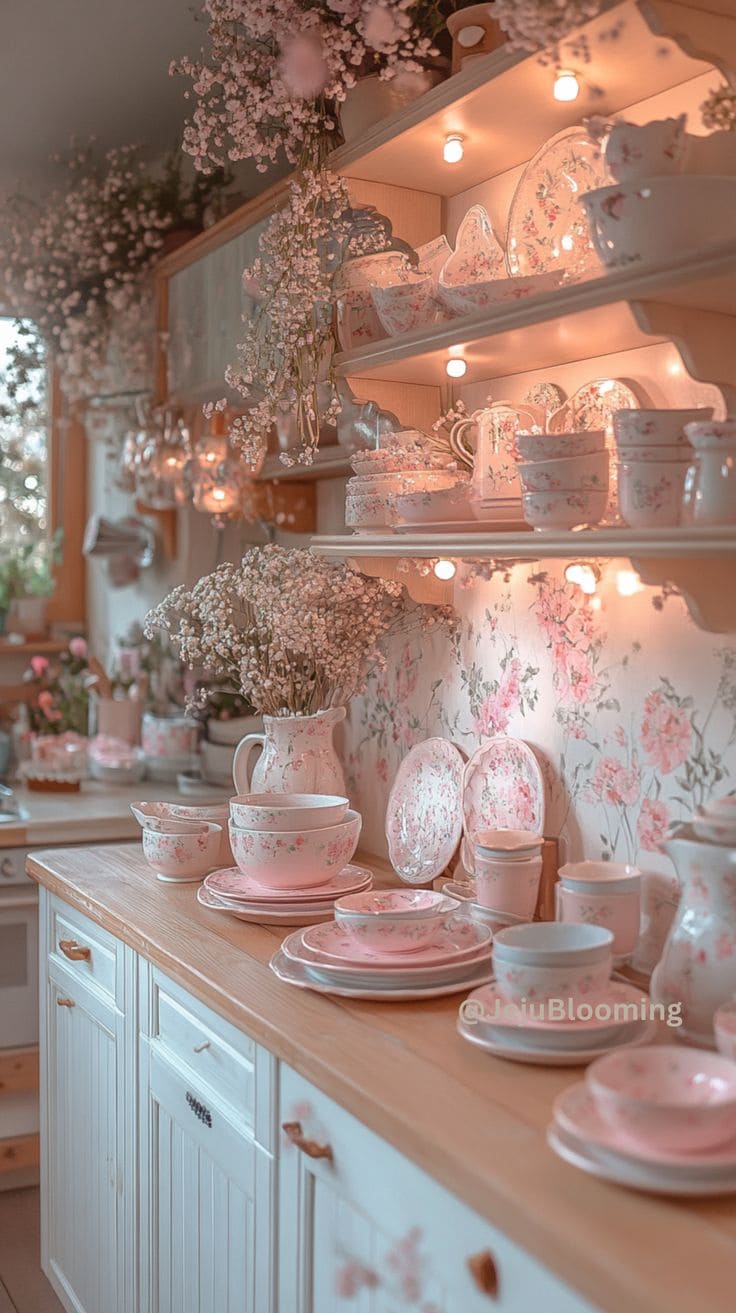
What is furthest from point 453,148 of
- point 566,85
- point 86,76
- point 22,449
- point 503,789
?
point 22,449

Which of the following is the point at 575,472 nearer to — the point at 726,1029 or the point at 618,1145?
the point at 726,1029

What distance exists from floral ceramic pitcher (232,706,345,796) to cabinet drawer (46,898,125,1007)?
1.22ft

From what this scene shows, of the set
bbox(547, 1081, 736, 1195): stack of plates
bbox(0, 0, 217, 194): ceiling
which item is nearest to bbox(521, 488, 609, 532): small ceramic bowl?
bbox(547, 1081, 736, 1195): stack of plates

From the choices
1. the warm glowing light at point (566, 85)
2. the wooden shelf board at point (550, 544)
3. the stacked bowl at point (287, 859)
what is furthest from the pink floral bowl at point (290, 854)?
the warm glowing light at point (566, 85)

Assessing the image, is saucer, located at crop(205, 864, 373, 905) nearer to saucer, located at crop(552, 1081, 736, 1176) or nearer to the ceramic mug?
the ceramic mug

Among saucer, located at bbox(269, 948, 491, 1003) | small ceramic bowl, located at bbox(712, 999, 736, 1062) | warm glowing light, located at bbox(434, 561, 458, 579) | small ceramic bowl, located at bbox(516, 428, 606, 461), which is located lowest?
saucer, located at bbox(269, 948, 491, 1003)

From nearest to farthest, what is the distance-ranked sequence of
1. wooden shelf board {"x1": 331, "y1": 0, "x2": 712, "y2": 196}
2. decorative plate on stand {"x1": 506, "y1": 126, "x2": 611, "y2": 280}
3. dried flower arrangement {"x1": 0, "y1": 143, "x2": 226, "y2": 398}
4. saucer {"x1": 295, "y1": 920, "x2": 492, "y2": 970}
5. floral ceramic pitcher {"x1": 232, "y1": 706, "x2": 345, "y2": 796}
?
wooden shelf board {"x1": 331, "y1": 0, "x2": 712, "y2": 196}
saucer {"x1": 295, "y1": 920, "x2": 492, "y2": 970}
decorative plate on stand {"x1": 506, "y1": 126, "x2": 611, "y2": 280}
floral ceramic pitcher {"x1": 232, "y1": 706, "x2": 345, "y2": 796}
dried flower arrangement {"x1": 0, "y1": 143, "x2": 226, "y2": 398}

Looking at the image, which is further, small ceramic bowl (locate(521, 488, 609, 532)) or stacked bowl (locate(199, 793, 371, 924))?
stacked bowl (locate(199, 793, 371, 924))

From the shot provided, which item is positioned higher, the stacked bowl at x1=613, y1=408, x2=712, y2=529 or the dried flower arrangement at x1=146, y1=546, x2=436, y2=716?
the stacked bowl at x1=613, y1=408, x2=712, y2=529

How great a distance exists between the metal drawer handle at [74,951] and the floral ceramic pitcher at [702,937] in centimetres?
114

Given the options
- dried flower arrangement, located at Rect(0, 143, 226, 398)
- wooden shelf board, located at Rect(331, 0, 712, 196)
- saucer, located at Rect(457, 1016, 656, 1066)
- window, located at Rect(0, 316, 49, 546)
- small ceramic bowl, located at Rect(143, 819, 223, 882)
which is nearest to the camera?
saucer, located at Rect(457, 1016, 656, 1066)

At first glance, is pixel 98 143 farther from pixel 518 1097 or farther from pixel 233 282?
pixel 518 1097

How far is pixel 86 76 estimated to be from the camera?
3.23 m

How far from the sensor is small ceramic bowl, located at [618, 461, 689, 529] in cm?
145
